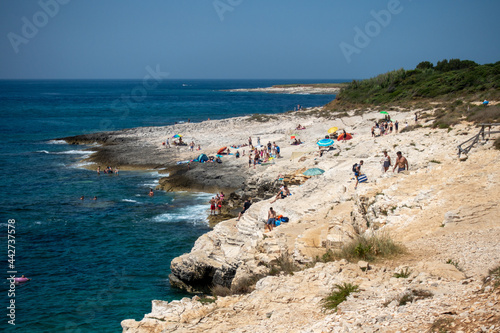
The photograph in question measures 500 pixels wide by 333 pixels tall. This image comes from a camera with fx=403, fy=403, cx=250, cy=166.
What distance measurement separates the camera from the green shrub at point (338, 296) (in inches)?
265

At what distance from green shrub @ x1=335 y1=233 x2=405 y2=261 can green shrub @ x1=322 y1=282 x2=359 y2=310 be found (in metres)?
1.41

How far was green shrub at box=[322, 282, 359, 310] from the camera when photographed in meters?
6.74

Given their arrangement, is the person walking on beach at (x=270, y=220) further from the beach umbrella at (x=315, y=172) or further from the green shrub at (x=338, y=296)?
the green shrub at (x=338, y=296)

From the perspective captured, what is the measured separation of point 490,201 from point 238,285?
6.81m

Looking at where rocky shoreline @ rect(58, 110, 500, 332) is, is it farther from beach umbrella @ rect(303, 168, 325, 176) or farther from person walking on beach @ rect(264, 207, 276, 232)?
beach umbrella @ rect(303, 168, 325, 176)

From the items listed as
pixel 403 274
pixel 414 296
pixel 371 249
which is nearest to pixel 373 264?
pixel 371 249

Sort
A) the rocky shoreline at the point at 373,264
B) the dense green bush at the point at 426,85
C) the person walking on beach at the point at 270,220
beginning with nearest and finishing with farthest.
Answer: the rocky shoreline at the point at 373,264, the person walking on beach at the point at 270,220, the dense green bush at the point at 426,85

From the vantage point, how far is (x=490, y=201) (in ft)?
34.0

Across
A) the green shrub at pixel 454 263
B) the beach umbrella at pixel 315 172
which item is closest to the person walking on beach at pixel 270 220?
the beach umbrella at pixel 315 172

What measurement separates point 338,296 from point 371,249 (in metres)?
1.88

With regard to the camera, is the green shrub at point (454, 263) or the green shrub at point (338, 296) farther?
the green shrub at point (454, 263)

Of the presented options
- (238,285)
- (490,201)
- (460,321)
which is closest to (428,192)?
(490,201)

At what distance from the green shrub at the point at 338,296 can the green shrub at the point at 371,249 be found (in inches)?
55.7

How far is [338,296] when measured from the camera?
6.88 metres
